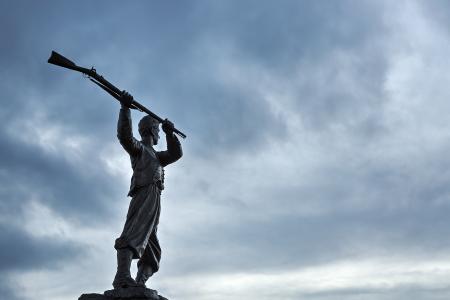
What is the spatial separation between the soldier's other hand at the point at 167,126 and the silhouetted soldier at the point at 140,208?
342 mm

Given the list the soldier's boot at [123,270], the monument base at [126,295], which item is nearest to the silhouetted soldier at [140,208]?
the soldier's boot at [123,270]

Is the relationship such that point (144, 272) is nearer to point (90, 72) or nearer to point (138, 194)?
point (138, 194)

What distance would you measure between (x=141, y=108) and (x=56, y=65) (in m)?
2.10

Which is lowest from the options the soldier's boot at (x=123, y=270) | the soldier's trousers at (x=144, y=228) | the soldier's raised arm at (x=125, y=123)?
the soldier's boot at (x=123, y=270)

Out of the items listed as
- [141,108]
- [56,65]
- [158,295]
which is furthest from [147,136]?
[158,295]

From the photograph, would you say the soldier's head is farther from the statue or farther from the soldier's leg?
the soldier's leg

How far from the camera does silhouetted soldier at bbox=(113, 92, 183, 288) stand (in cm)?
1170

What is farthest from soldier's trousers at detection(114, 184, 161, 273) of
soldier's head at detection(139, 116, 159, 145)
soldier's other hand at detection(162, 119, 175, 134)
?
soldier's other hand at detection(162, 119, 175, 134)

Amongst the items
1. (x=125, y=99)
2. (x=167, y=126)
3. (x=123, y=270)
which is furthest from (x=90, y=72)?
(x=123, y=270)

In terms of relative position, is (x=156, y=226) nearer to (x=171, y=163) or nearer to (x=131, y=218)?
(x=131, y=218)

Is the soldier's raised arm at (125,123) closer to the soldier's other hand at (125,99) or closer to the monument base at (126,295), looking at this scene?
the soldier's other hand at (125,99)

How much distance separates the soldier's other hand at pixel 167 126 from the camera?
13797 millimetres

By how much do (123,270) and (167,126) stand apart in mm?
3853

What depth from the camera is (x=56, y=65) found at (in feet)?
40.4
